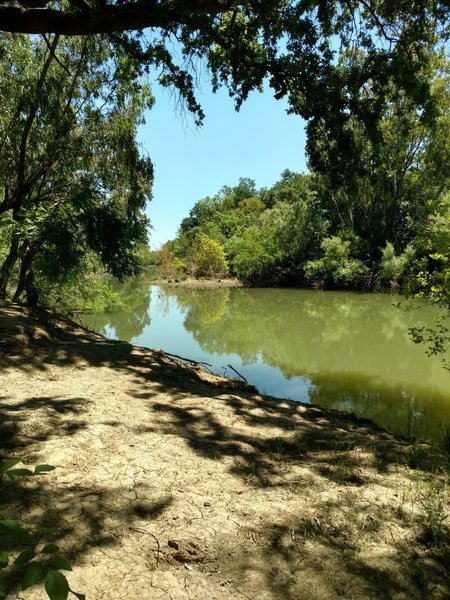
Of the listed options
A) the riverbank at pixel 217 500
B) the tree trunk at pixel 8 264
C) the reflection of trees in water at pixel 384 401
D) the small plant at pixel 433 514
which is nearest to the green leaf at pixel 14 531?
the riverbank at pixel 217 500

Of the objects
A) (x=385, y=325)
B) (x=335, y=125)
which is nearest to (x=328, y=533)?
(x=335, y=125)

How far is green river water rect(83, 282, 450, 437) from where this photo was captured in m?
8.05

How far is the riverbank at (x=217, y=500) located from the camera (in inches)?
78.8

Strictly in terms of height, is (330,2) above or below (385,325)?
above

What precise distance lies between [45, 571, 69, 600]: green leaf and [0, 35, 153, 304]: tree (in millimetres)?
7622

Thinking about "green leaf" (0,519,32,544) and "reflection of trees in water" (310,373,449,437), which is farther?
"reflection of trees in water" (310,373,449,437)

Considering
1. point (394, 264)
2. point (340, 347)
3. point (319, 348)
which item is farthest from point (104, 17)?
point (394, 264)

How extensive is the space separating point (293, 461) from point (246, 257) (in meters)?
32.9

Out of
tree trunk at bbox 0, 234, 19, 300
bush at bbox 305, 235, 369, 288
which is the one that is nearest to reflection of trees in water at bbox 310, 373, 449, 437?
tree trunk at bbox 0, 234, 19, 300

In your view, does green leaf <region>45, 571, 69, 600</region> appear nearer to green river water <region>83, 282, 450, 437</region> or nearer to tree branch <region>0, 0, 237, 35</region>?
green river water <region>83, 282, 450, 437</region>

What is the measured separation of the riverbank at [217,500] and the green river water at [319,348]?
9.10ft

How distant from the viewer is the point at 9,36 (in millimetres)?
9586

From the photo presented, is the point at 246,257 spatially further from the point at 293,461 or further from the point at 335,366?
the point at 293,461

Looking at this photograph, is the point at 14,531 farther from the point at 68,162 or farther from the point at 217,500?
the point at 68,162
